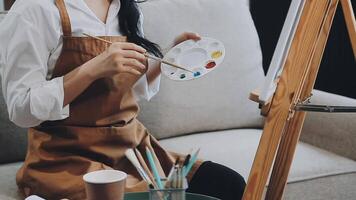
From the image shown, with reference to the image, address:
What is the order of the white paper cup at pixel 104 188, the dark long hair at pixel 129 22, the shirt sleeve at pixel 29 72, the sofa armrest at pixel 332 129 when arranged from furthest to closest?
the sofa armrest at pixel 332 129
the dark long hair at pixel 129 22
the shirt sleeve at pixel 29 72
the white paper cup at pixel 104 188

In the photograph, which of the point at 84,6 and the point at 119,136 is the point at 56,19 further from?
the point at 119,136

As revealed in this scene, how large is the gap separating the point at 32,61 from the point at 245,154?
2.76 ft

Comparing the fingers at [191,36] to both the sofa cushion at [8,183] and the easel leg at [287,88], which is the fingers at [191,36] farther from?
the sofa cushion at [8,183]

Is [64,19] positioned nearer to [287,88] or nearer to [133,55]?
[133,55]

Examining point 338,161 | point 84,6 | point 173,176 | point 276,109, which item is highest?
point 84,6

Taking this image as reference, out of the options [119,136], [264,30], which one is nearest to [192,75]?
[119,136]

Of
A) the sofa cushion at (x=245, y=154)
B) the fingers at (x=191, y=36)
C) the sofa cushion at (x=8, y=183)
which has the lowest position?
the sofa cushion at (x=8, y=183)

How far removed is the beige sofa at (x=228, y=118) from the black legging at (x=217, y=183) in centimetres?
21

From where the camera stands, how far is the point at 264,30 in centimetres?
272

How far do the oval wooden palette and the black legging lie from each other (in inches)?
11.1

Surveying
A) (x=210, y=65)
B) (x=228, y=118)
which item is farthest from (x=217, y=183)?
(x=228, y=118)

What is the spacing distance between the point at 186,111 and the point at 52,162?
0.78 meters

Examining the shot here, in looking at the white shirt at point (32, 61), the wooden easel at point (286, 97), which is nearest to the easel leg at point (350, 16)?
the wooden easel at point (286, 97)

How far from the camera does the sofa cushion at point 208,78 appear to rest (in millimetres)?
1926
